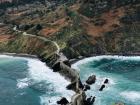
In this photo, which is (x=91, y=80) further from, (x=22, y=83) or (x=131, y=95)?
(x=22, y=83)

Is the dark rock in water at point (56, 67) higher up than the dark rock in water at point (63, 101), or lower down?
lower down

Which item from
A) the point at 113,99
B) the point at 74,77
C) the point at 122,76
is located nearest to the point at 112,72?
the point at 122,76

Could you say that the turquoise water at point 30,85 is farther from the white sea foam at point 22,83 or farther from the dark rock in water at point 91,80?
the dark rock in water at point 91,80

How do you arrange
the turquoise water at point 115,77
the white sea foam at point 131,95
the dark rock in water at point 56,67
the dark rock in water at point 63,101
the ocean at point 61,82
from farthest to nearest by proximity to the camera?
the dark rock in water at point 56,67 < the ocean at point 61,82 < the turquoise water at point 115,77 < the white sea foam at point 131,95 < the dark rock in water at point 63,101

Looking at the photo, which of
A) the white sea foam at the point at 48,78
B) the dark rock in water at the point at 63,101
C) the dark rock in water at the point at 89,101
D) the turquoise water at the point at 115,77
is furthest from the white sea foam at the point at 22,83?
the dark rock in water at the point at 89,101

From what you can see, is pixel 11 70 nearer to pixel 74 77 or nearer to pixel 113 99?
pixel 74 77

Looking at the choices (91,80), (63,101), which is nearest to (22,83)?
(91,80)
